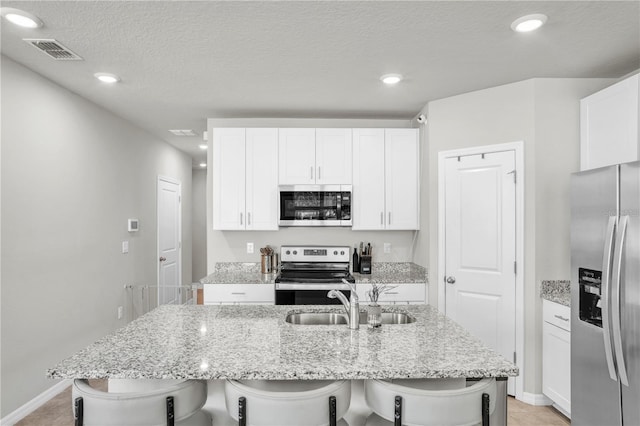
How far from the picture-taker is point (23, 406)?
302 centimetres

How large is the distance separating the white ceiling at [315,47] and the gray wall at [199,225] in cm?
457

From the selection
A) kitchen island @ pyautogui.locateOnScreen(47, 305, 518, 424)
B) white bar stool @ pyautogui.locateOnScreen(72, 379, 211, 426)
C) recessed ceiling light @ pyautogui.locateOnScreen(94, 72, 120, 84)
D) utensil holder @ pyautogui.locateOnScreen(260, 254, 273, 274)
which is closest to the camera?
white bar stool @ pyautogui.locateOnScreen(72, 379, 211, 426)

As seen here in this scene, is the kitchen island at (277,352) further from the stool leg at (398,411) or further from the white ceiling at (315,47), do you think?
the white ceiling at (315,47)

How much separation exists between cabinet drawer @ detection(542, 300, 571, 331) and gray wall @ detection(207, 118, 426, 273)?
5.13ft

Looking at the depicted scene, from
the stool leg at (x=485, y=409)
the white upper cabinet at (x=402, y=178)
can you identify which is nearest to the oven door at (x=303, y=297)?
the white upper cabinet at (x=402, y=178)

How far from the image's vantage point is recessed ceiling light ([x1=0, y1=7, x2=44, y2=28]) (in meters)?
2.17

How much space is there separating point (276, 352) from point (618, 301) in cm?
178

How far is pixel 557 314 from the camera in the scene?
2.98 metres

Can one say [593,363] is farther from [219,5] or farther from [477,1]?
[219,5]

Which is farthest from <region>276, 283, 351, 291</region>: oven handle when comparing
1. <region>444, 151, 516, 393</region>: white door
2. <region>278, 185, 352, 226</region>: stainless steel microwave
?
<region>444, 151, 516, 393</region>: white door

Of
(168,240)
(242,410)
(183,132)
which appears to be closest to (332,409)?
(242,410)

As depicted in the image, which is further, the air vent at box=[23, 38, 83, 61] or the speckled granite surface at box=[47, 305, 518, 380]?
the air vent at box=[23, 38, 83, 61]

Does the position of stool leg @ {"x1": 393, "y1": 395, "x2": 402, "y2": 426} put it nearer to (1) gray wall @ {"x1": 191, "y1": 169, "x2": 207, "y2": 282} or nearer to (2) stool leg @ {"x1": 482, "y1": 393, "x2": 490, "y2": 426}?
(2) stool leg @ {"x1": 482, "y1": 393, "x2": 490, "y2": 426}

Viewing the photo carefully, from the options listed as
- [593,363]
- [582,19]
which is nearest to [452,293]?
[593,363]
